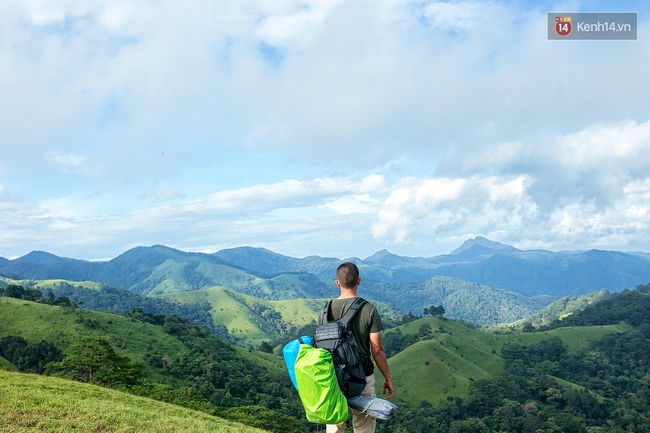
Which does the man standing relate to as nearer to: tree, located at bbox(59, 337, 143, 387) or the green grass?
tree, located at bbox(59, 337, 143, 387)

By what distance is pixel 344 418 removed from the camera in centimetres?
667

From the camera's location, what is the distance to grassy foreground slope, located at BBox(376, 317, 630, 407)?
10344cm

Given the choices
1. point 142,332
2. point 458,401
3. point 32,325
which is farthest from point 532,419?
point 32,325

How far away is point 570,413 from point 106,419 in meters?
105

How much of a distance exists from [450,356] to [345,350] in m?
124

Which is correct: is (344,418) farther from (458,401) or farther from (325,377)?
(458,401)

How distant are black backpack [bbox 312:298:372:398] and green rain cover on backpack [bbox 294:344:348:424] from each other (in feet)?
0.61

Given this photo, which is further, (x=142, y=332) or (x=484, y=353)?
(x=484, y=353)

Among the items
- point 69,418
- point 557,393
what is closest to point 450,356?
point 557,393

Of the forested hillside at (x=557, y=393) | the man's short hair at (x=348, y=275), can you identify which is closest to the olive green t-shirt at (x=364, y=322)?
the man's short hair at (x=348, y=275)

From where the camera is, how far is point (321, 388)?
658 centimetres

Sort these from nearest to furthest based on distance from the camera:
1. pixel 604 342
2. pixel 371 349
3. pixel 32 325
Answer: pixel 371 349 < pixel 32 325 < pixel 604 342

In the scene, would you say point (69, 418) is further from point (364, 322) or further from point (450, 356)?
point (450, 356)

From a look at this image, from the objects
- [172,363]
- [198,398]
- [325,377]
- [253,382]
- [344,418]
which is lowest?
[253,382]
